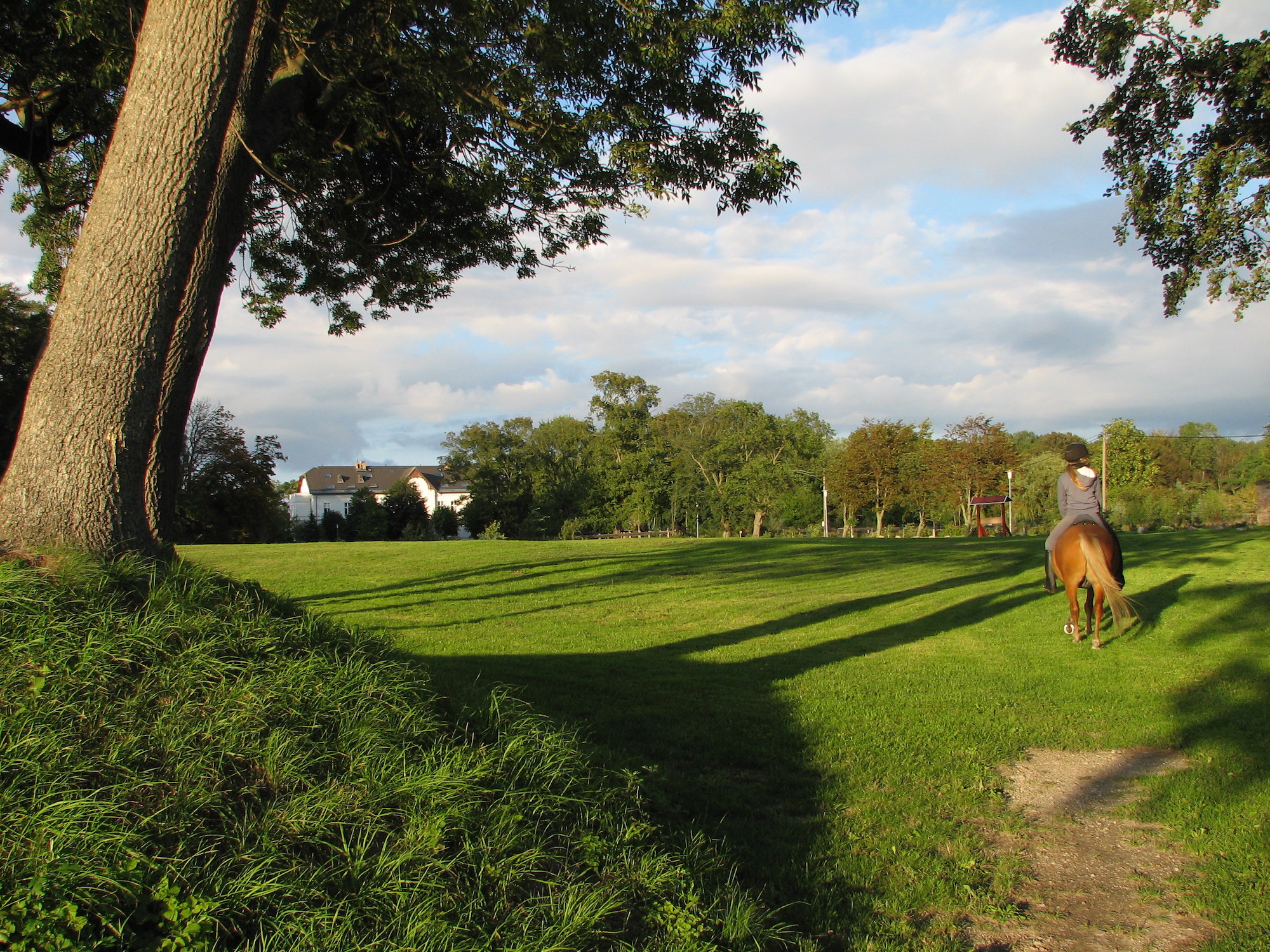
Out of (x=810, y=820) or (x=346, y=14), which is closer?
(x=810, y=820)

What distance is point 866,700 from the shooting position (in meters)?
7.36

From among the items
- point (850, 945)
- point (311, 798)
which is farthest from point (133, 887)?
point (850, 945)

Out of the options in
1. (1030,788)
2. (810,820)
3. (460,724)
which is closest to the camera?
(460,724)

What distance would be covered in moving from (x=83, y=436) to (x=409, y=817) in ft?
9.90

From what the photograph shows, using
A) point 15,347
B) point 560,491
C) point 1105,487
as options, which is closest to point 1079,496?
point 15,347

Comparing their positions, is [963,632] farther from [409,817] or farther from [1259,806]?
[409,817]

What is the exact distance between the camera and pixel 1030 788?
5.23 meters

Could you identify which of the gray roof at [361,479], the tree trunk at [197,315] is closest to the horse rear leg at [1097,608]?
the tree trunk at [197,315]

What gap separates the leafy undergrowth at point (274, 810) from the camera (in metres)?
2.55

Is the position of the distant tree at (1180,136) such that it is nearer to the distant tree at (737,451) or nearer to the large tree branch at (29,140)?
the large tree branch at (29,140)

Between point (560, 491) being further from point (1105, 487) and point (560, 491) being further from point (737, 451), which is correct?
point (1105, 487)

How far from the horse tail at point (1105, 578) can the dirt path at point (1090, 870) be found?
182 inches

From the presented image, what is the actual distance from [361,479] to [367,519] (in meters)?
62.7

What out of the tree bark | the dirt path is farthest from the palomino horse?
the tree bark
